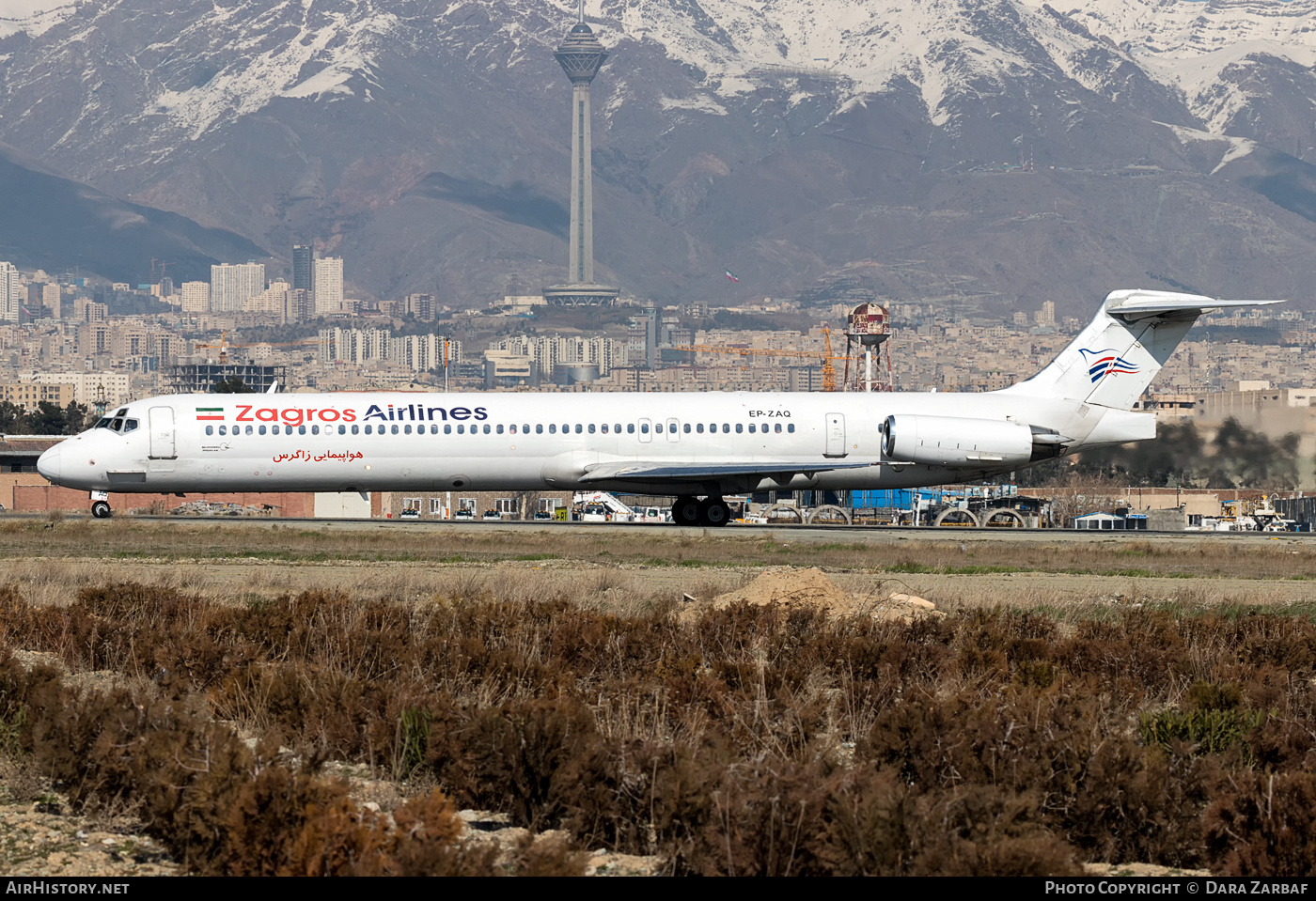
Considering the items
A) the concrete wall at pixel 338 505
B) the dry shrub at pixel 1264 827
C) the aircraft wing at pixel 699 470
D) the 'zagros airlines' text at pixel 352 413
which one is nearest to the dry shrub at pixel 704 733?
the dry shrub at pixel 1264 827


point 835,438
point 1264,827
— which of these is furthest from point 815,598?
point 835,438

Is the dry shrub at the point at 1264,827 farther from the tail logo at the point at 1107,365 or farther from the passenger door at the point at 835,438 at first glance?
the tail logo at the point at 1107,365

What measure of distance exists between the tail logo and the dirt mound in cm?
2090

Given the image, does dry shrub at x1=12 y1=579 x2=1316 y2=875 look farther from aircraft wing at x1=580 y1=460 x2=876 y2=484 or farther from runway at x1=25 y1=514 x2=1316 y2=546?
aircraft wing at x1=580 y1=460 x2=876 y2=484

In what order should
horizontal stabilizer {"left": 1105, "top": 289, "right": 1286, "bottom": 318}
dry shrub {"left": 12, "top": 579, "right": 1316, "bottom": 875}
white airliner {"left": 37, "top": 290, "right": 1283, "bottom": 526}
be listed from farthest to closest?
1. horizontal stabilizer {"left": 1105, "top": 289, "right": 1286, "bottom": 318}
2. white airliner {"left": 37, "top": 290, "right": 1283, "bottom": 526}
3. dry shrub {"left": 12, "top": 579, "right": 1316, "bottom": 875}

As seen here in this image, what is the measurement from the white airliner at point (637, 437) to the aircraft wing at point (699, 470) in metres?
0.05

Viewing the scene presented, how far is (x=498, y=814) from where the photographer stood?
1250cm

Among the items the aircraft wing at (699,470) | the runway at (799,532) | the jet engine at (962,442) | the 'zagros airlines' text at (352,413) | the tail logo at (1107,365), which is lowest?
→ the runway at (799,532)

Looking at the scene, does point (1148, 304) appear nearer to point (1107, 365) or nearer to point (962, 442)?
point (1107, 365)

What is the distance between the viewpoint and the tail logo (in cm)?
4397

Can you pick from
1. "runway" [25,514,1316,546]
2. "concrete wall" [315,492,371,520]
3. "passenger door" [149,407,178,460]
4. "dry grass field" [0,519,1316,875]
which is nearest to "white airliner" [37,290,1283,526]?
"passenger door" [149,407,178,460]

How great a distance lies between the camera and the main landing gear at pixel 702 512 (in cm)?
4394

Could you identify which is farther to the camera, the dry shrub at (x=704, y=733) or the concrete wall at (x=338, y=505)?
the concrete wall at (x=338, y=505)

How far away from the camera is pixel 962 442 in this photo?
42.2m
